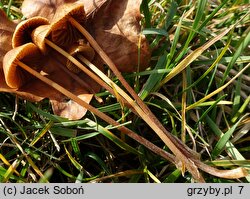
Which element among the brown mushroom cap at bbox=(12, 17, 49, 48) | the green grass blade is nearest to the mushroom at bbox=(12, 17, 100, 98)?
the brown mushroom cap at bbox=(12, 17, 49, 48)

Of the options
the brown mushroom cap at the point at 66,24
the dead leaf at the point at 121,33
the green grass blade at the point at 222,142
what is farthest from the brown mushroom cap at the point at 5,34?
the green grass blade at the point at 222,142

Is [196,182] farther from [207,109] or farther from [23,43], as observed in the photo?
[23,43]

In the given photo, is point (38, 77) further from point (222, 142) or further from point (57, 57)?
point (222, 142)

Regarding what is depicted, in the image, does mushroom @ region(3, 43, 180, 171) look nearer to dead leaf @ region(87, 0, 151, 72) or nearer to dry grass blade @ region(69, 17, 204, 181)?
dry grass blade @ region(69, 17, 204, 181)

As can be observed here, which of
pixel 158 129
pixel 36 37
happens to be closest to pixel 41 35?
pixel 36 37

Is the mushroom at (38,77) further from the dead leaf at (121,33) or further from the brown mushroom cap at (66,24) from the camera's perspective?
the dead leaf at (121,33)
